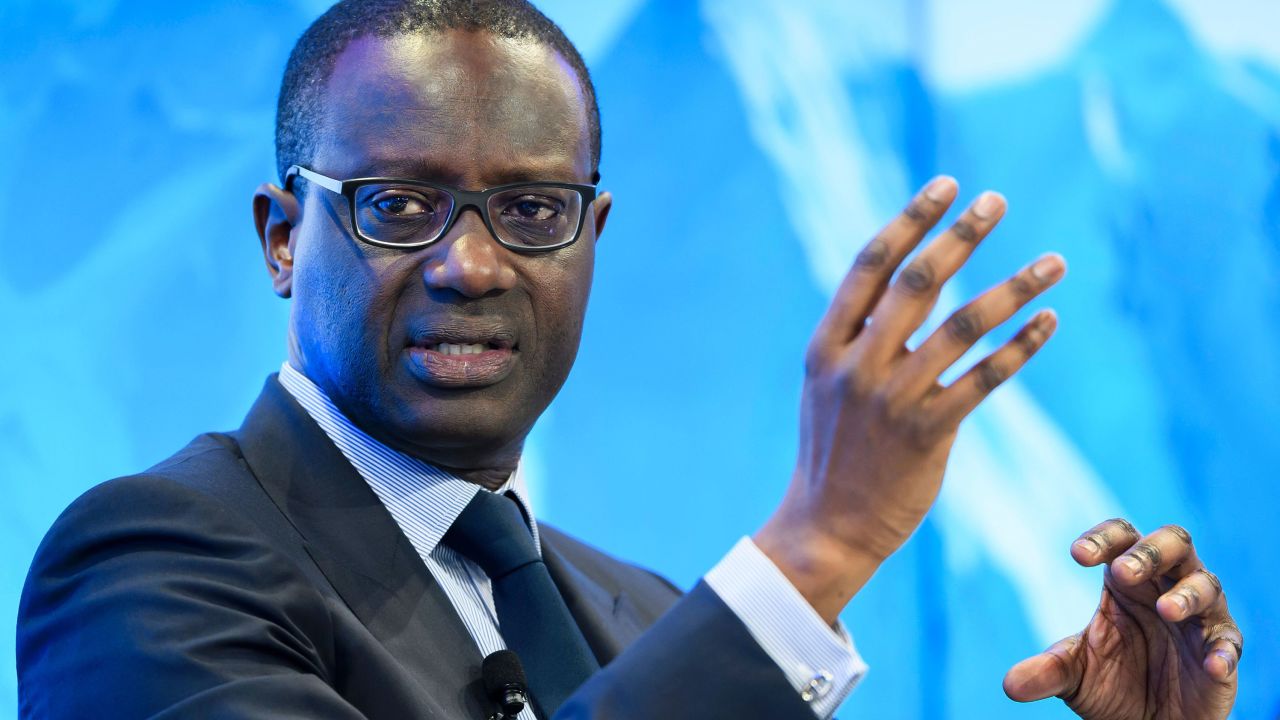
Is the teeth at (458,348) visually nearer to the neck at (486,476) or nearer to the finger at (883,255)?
the neck at (486,476)

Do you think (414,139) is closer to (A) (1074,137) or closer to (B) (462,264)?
(B) (462,264)

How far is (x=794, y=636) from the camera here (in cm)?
122

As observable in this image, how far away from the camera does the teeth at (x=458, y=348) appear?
1.76 metres

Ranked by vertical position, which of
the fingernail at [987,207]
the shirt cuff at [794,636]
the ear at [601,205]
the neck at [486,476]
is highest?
the ear at [601,205]

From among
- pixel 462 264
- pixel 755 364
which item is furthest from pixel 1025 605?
pixel 462 264

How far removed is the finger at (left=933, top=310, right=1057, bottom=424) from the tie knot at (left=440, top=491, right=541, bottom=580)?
81 centimetres

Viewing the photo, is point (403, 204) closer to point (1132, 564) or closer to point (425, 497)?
point (425, 497)

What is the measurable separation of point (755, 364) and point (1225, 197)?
1.21 m

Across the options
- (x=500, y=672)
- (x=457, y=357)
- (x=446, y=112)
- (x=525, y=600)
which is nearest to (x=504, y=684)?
(x=500, y=672)

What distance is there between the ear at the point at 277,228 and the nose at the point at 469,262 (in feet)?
0.98

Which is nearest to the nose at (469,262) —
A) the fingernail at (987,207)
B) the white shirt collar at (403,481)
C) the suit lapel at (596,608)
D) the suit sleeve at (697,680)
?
the white shirt collar at (403,481)

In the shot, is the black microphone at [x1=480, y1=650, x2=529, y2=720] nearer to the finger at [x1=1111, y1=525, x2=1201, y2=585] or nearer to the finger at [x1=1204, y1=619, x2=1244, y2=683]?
the finger at [x1=1111, y1=525, x2=1201, y2=585]

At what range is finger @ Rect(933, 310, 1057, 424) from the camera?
1.16 meters

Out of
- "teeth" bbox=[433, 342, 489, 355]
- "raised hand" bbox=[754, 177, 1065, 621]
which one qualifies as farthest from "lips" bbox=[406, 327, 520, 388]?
"raised hand" bbox=[754, 177, 1065, 621]
